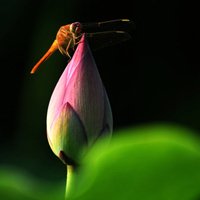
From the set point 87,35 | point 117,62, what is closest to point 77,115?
point 87,35

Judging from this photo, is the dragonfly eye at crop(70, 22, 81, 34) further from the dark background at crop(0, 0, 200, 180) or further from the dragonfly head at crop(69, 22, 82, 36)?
the dark background at crop(0, 0, 200, 180)

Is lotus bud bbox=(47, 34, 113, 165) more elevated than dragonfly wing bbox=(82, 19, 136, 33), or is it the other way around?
dragonfly wing bbox=(82, 19, 136, 33)

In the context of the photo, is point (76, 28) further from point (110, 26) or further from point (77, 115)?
point (77, 115)

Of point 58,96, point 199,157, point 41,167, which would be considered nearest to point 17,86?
point 41,167

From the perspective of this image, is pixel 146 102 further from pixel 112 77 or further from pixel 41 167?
pixel 41 167

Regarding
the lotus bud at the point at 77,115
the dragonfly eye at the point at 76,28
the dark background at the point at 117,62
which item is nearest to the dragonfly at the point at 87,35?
the dragonfly eye at the point at 76,28

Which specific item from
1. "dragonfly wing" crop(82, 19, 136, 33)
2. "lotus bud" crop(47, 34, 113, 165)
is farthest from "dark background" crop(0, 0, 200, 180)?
"lotus bud" crop(47, 34, 113, 165)
